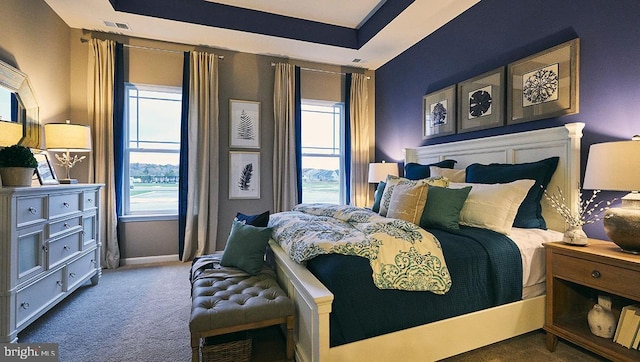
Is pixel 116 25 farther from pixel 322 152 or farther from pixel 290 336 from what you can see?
pixel 290 336

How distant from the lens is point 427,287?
63.2 inches

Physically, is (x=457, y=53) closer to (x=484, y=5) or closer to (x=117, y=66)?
(x=484, y=5)

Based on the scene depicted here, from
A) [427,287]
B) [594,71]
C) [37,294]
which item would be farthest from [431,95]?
[37,294]

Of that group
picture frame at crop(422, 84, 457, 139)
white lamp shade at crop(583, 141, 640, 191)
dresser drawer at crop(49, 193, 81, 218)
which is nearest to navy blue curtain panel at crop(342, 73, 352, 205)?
picture frame at crop(422, 84, 457, 139)

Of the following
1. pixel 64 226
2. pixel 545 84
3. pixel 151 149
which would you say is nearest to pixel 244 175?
pixel 151 149

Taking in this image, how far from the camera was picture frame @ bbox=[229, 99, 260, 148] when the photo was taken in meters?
4.14

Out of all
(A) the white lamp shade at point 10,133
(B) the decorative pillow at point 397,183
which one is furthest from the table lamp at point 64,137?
(B) the decorative pillow at point 397,183

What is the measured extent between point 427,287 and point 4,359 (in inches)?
93.2

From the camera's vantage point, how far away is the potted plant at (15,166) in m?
2.04

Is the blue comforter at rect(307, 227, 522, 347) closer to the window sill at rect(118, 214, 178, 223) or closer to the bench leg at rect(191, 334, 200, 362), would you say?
the bench leg at rect(191, 334, 200, 362)

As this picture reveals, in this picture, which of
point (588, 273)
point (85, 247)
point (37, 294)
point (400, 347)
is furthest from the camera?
point (85, 247)

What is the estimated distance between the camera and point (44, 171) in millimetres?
2729

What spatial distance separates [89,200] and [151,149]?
48.5 inches

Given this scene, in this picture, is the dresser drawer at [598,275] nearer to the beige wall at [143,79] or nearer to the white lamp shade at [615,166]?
the white lamp shade at [615,166]
